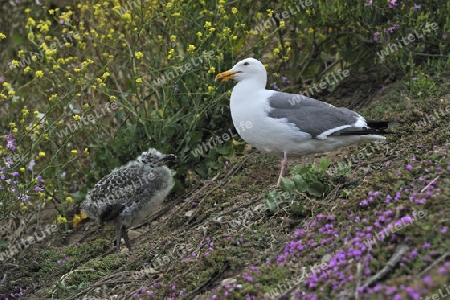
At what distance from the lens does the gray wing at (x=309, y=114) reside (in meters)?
6.62

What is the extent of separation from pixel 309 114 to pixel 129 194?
79.0 inches

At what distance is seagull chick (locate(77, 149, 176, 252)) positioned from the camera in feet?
23.1

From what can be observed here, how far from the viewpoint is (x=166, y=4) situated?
805cm

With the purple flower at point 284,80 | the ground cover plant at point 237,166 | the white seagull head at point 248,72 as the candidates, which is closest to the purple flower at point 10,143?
the ground cover plant at point 237,166

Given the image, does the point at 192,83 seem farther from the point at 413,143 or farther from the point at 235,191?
the point at 413,143

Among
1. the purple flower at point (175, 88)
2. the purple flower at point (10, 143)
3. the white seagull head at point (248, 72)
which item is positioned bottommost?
the purple flower at point (175, 88)

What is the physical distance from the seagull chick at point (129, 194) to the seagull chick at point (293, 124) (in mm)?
1035

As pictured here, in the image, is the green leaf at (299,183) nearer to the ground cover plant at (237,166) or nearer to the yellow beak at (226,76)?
the ground cover plant at (237,166)

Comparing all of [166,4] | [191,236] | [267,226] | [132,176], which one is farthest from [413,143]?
[166,4]

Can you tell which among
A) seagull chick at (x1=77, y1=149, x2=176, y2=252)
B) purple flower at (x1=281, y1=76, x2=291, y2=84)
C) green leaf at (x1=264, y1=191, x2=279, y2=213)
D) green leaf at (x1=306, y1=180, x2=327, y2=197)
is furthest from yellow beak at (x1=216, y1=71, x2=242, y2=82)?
purple flower at (x1=281, y1=76, x2=291, y2=84)

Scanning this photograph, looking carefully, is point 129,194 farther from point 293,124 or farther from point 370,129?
point 370,129

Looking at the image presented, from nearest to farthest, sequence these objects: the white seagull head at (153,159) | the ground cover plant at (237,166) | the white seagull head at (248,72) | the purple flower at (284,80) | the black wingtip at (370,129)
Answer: the ground cover plant at (237,166) → the black wingtip at (370,129) → the white seagull head at (248,72) → the white seagull head at (153,159) → the purple flower at (284,80)

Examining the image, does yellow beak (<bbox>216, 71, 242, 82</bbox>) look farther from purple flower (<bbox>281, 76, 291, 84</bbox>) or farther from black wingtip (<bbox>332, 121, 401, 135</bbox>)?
purple flower (<bbox>281, 76, 291, 84</bbox>)

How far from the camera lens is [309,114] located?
22.1ft
